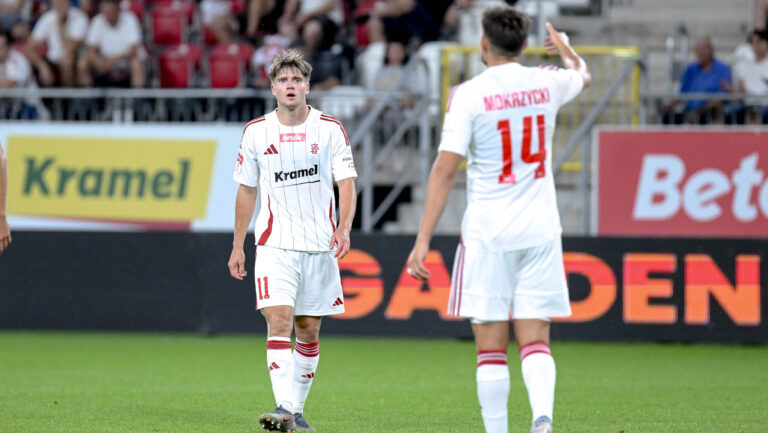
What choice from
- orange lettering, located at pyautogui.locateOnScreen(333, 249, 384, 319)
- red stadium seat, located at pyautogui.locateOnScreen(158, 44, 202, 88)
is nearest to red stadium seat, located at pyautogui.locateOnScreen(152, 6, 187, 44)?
red stadium seat, located at pyautogui.locateOnScreen(158, 44, 202, 88)

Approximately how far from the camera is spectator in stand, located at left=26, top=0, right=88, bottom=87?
17.1 m

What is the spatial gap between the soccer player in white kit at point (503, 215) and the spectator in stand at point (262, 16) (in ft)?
40.1

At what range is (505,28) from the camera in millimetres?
5707

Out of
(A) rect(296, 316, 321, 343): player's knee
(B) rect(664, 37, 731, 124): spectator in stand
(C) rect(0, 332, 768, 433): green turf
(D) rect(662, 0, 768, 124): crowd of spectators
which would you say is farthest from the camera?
(B) rect(664, 37, 731, 124): spectator in stand

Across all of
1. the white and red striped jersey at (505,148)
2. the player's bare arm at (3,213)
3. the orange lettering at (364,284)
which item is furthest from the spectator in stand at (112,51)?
the white and red striped jersey at (505,148)

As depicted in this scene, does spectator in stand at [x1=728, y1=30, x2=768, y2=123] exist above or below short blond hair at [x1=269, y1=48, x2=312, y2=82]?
below

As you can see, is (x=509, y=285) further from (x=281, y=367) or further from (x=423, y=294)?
(x=423, y=294)

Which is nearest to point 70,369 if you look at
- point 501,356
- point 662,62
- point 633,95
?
point 501,356

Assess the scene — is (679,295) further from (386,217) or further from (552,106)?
(552,106)

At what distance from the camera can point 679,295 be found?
13.3 metres

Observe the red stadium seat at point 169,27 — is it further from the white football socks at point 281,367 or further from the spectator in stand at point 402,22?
the white football socks at point 281,367

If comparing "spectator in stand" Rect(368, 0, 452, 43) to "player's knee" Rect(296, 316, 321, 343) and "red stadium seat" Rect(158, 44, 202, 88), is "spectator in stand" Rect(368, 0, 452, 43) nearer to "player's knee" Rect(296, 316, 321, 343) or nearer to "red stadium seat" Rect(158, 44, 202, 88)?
"red stadium seat" Rect(158, 44, 202, 88)

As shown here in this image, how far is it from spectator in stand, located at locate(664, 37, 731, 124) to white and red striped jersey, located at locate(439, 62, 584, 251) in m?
9.21

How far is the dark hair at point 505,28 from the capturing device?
570cm
